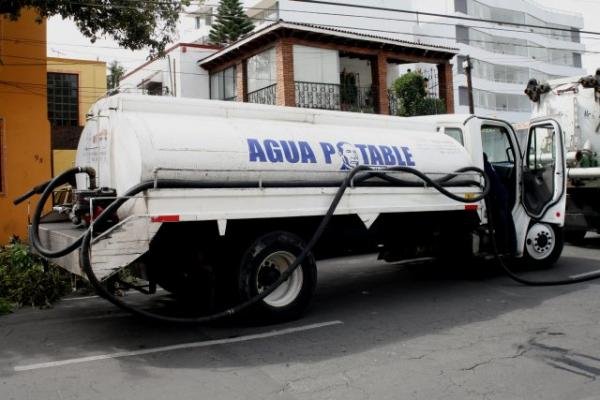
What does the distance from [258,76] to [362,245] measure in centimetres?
1544

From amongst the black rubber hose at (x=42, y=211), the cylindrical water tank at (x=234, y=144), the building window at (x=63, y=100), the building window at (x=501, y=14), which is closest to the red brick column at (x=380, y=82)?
the building window at (x=63, y=100)

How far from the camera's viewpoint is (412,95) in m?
22.7

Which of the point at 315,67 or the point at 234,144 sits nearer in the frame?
the point at 234,144

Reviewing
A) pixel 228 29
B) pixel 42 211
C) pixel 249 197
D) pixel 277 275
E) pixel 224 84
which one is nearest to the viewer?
pixel 249 197

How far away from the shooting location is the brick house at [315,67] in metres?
20.2

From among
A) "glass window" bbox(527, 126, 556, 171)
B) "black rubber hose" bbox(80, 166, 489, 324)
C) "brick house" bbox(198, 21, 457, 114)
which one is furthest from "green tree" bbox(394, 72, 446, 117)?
"black rubber hose" bbox(80, 166, 489, 324)

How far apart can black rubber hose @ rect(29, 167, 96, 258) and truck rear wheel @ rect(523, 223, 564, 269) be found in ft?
22.7

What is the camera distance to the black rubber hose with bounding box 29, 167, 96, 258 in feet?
17.7

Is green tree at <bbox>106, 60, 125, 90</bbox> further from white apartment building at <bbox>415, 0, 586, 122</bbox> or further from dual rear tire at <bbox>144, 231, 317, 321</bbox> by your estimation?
dual rear tire at <bbox>144, 231, 317, 321</bbox>

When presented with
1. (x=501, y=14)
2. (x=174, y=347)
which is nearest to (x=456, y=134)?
(x=174, y=347)

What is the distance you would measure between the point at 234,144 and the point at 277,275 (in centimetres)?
158

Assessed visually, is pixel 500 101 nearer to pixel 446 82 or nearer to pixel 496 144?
pixel 446 82

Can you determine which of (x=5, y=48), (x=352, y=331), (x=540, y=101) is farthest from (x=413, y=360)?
(x=5, y=48)

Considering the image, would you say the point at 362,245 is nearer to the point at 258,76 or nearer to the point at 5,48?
the point at 5,48
